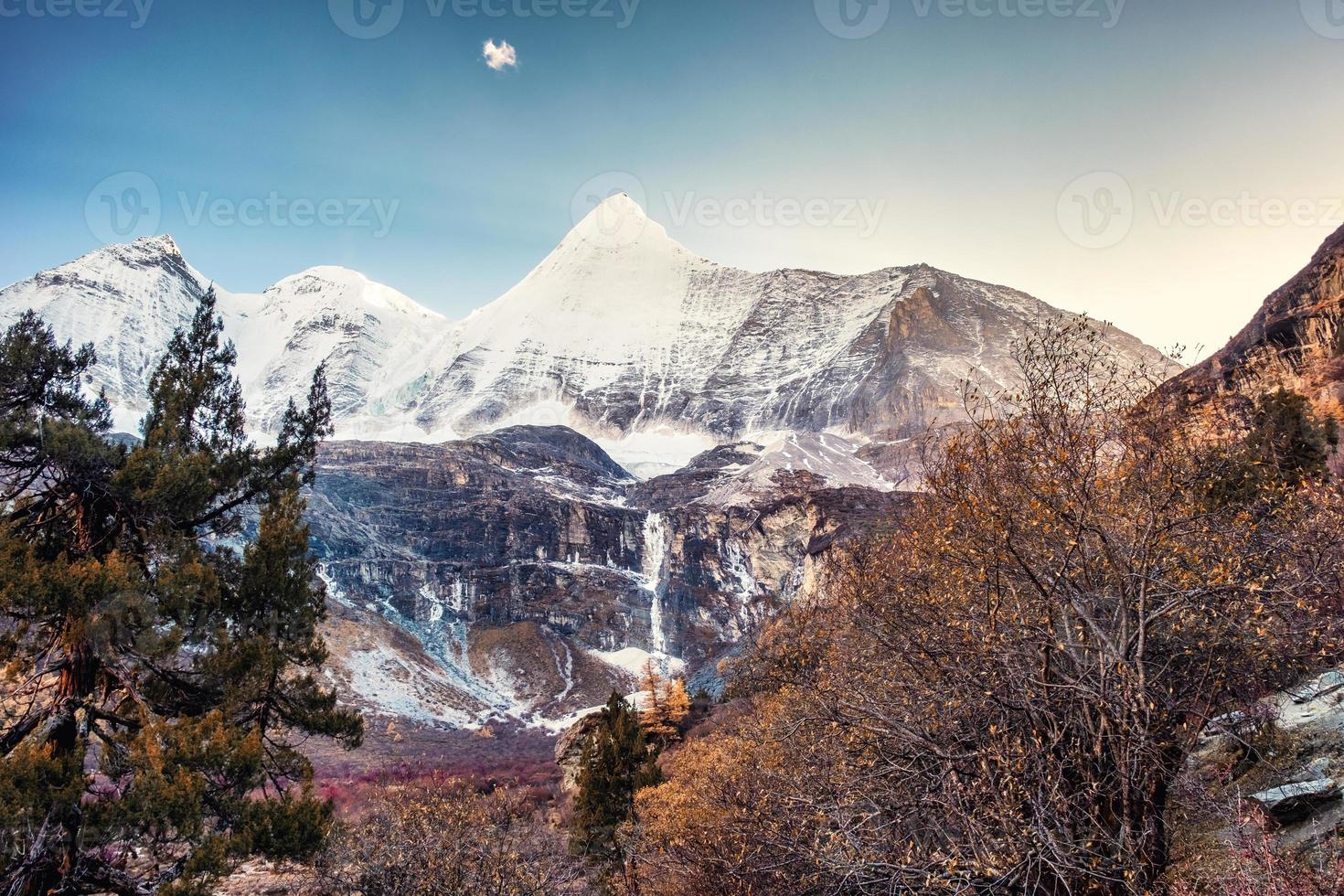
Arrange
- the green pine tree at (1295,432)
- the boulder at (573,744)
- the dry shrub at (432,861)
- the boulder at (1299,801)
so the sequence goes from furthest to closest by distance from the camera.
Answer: the boulder at (573,744) < the green pine tree at (1295,432) < the dry shrub at (432,861) < the boulder at (1299,801)

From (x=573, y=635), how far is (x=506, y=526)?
3063 cm

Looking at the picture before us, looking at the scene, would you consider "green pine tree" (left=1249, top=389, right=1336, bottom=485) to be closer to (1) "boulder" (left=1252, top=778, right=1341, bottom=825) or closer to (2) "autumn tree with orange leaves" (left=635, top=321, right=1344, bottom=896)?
(2) "autumn tree with orange leaves" (left=635, top=321, right=1344, bottom=896)

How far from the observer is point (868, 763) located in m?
7.09

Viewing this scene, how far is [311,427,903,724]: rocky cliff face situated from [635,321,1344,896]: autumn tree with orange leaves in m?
50.9

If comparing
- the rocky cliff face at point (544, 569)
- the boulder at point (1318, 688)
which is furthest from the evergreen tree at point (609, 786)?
the rocky cliff face at point (544, 569)

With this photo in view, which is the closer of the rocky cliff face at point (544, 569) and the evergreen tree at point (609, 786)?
the evergreen tree at point (609, 786)

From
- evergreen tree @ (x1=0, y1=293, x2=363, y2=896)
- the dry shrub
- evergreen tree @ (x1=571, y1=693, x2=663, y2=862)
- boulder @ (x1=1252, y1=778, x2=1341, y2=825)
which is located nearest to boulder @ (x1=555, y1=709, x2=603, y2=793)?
evergreen tree @ (x1=571, y1=693, x2=663, y2=862)

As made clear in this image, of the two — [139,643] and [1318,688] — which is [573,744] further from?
[1318,688]

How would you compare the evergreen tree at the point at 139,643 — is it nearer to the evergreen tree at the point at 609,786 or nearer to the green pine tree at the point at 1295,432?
the evergreen tree at the point at 609,786

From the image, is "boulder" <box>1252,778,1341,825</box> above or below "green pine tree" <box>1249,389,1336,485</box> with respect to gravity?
below

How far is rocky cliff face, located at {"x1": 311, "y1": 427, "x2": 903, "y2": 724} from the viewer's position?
7831cm

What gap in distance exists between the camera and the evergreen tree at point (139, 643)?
774 centimetres

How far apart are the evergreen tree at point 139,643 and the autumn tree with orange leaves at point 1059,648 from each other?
6.99 meters

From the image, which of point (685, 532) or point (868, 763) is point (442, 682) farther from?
point (868, 763)
